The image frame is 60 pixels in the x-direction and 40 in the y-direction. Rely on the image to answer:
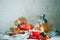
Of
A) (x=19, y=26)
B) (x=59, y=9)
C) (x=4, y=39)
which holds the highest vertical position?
(x=59, y=9)

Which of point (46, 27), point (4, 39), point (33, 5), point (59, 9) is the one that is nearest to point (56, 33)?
point (46, 27)

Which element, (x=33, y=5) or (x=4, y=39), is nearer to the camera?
(x=4, y=39)

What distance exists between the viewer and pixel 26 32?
180 centimetres

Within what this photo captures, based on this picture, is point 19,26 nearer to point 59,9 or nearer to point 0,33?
point 0,33

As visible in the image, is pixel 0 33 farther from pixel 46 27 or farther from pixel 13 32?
pixel 46 27

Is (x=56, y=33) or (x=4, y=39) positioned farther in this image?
(x=56, y=33)

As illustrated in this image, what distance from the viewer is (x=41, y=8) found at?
74.0 inches

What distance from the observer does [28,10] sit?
6.16 ft

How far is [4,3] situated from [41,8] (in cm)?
37

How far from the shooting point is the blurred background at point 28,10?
1.85m

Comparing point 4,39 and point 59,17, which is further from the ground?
point 59,17

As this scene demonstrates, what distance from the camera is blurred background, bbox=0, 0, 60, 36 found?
1846 mm

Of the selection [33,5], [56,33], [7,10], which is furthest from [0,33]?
[56,33]

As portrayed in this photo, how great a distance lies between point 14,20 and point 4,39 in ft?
0.72
